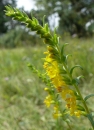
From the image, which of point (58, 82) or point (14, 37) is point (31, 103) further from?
point (14, 37)

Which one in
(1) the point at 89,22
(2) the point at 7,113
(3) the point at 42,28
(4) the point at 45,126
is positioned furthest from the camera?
(1) the point at 89,22

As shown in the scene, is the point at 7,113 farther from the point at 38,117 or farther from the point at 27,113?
the point at 38,117

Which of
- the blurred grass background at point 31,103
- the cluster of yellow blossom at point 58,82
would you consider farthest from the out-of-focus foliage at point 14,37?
the cluster of yellow blossom at point 58,82

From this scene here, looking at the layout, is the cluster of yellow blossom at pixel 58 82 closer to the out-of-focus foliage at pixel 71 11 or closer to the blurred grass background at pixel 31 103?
the blurred grass background at pixel 31 103

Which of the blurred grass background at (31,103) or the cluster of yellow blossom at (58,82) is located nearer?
the cluster of yellow blossom at (58,82)

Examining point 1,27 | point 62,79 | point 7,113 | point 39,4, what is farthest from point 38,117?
point 1,27

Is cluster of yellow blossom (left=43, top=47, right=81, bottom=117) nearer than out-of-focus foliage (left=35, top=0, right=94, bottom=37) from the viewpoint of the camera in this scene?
Yes

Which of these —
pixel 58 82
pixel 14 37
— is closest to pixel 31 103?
pixel 58 82

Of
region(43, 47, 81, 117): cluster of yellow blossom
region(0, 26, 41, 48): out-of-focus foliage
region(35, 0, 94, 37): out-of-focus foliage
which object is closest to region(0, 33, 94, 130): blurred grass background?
region(43, 47, 81, 117): cluster of yellow blossom

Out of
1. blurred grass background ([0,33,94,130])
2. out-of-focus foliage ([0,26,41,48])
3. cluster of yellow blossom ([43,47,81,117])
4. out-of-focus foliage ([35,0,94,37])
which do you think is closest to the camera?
cluster of yellow blossom ([43,47,81,117])

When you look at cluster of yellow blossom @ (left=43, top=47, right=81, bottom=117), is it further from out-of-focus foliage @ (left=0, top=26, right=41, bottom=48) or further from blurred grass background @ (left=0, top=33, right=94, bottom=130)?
out-of-focus foliage @ (left=0, top=26, right=41, bottom=48)

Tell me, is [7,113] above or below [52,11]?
above
